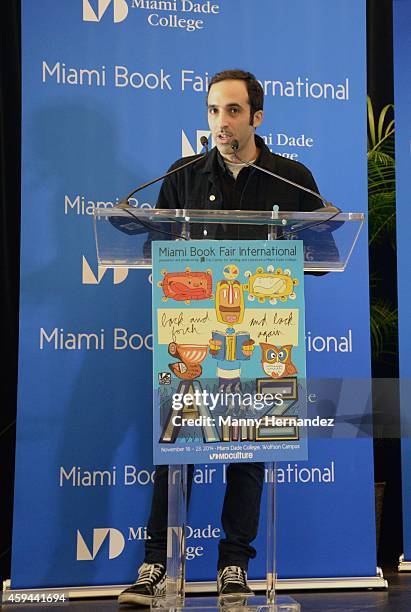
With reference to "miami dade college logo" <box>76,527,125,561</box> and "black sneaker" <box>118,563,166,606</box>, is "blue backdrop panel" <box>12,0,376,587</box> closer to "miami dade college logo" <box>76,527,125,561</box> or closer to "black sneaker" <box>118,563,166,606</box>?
"miami dade college logo" <box>76,527,125,561</box>

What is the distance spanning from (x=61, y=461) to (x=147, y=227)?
119cm

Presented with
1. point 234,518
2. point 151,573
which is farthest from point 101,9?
point 151,573

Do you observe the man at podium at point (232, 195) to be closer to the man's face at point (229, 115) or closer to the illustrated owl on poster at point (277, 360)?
the man's face at point (229, 115)

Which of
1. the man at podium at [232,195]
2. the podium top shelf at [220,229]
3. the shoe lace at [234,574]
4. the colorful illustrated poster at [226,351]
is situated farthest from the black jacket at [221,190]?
the shoe lace at [234,574]

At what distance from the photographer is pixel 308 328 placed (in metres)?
3.38

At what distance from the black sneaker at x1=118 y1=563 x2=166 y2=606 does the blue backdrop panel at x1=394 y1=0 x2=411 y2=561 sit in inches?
50.1

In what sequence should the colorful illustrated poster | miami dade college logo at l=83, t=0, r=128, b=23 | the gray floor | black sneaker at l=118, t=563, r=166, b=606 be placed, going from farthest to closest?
miami dade college logo at l=83, t=0, r=128, b=23
the gray floor
black sneaker at l=118, t=563, r=166, b=606
the colorful illustrated poster

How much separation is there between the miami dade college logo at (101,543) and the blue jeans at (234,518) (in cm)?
45

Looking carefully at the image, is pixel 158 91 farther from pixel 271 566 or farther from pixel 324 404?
pixel 271 566

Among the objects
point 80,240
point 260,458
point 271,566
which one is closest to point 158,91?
point 80,240

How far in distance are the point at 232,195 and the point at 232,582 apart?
1.32m

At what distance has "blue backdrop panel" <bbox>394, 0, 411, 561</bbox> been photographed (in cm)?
356

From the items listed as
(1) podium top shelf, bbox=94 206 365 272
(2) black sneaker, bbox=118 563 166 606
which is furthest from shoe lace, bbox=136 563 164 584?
(1) podium top shelf, bbox=94 206 365 272

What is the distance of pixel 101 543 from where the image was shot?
320 cm
